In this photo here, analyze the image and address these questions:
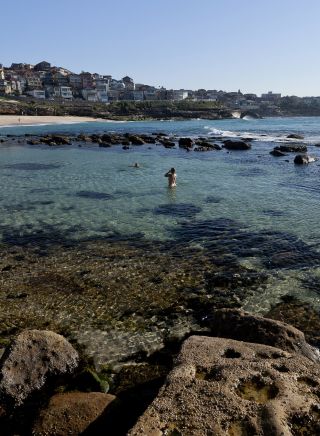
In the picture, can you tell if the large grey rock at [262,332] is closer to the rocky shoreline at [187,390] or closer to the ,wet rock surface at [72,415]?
the rocky shoreline at [187,390]

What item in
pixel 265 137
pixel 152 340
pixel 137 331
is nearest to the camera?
pixel 152 340

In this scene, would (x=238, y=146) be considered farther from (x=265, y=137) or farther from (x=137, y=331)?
(x=137, y=331)

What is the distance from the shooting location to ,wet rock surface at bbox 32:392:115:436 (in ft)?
23.9

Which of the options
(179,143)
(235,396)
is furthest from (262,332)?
(179,143)

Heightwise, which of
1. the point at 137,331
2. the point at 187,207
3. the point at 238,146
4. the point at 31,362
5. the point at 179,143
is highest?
the point at 31,362

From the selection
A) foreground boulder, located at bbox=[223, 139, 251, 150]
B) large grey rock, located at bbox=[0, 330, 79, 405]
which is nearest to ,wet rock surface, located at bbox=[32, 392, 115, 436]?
large grey rock, located at bbox=[0, 330, 79, 405]

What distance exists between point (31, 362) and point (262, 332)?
5.41 metres

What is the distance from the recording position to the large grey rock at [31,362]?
8.49m

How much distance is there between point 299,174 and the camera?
37469 mm

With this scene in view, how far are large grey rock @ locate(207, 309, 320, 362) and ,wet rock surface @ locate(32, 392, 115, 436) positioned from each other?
357cm

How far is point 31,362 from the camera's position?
353 inches

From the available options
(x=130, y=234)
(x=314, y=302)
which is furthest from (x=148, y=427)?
(x=130, y=234)

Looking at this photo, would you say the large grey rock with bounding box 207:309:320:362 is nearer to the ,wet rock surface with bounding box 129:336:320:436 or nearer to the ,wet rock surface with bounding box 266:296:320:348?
the ,wet rock surface with bounding box 266:296:320:348

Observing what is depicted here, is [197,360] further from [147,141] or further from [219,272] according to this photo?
[147,141]
